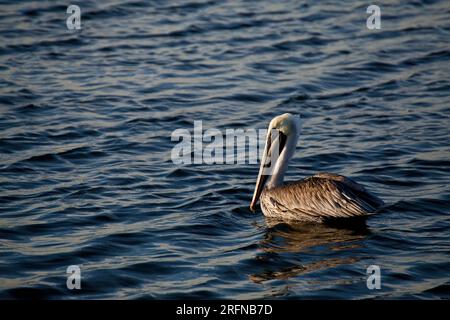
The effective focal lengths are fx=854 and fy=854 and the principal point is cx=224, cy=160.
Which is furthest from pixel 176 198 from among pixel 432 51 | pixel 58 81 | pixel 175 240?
pixel 432 51

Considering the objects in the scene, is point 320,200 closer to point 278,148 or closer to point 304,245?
point 304,245

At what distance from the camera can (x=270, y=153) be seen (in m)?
8.52

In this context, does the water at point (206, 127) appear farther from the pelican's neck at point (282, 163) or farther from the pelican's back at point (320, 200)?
the pelican's neck at point (282, 163)

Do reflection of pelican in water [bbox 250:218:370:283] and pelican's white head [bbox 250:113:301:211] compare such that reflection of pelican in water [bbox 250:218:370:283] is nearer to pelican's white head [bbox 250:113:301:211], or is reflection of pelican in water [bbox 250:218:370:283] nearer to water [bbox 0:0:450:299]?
water [bbox 0:0:450:299]

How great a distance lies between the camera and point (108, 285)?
6547 mm

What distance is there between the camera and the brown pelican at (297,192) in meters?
7.53

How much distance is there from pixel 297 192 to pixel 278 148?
2.20ft

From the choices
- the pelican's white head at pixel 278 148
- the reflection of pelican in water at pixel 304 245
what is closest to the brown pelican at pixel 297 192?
the pelican's white head at pixel 278 148

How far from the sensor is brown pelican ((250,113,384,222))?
296 inches

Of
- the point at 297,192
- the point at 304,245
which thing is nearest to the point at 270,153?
the point at 297,192

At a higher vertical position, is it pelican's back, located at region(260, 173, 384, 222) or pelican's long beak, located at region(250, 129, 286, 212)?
pelican's long beak, located at region(250, 129, 286, 212)

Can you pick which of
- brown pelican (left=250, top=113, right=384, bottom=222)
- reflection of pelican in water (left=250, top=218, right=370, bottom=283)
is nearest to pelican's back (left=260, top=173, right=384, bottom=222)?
brown pelican (left=250, top=113, right=384, bottom=222)
